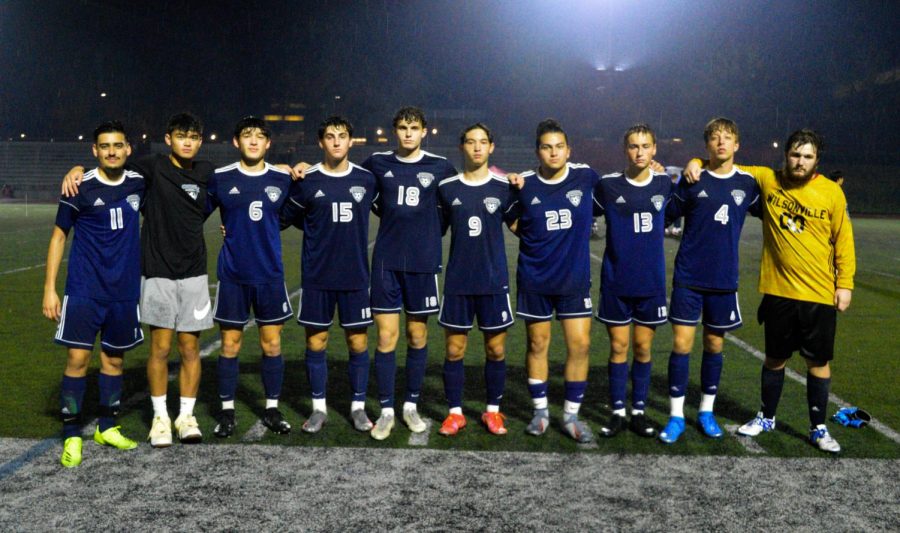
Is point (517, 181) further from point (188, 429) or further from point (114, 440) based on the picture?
point (114, 440)

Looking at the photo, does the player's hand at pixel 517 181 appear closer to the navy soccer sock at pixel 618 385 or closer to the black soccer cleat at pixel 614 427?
the navy soccer sock at pixel 618 385

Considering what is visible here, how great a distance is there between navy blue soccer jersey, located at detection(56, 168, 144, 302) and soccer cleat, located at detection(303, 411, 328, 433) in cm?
126

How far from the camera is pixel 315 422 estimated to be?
4.90 m

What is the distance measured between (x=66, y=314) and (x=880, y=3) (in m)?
50.9

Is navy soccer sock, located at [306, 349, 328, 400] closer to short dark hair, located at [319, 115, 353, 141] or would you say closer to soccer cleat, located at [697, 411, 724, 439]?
short dark hair, located at [319, 115, 353, 141]

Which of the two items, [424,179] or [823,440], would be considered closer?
[823,440]

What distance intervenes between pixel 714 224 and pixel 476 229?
1.39 meters

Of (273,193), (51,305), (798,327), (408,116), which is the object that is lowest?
(798,327)

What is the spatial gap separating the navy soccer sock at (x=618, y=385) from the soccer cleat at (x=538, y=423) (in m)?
0.41

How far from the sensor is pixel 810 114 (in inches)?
2008

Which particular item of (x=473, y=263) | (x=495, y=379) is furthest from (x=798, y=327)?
(x=473, y=263)

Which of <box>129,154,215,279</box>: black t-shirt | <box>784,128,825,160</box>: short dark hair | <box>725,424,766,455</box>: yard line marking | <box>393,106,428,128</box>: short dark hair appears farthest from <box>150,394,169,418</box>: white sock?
<box>784,128,825,160</box>: short dark hair

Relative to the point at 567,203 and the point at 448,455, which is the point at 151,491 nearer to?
the point at 448,455

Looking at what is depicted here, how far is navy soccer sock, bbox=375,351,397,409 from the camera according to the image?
5.00m
